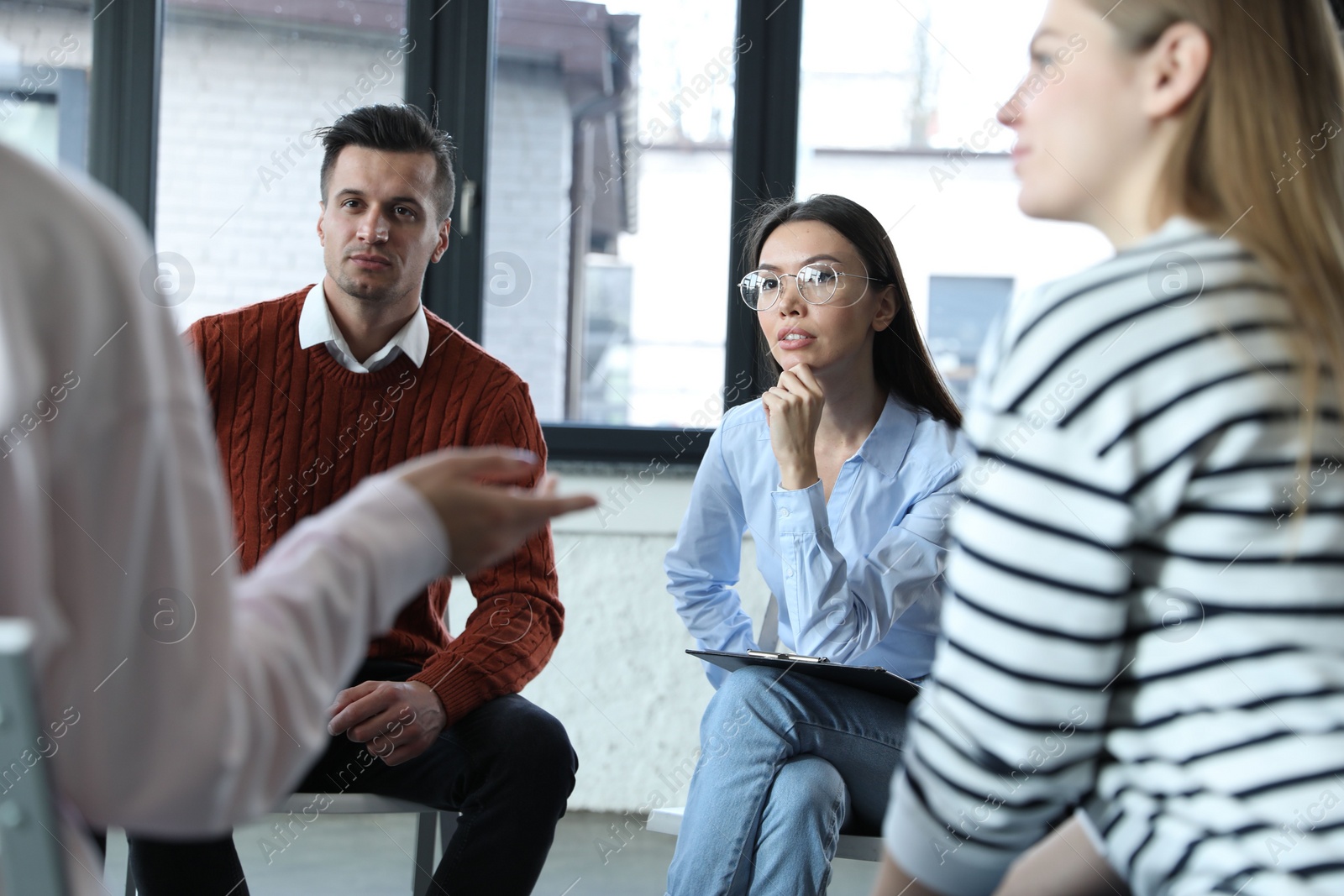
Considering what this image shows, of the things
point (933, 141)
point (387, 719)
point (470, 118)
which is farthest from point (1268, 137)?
point (470, 118)

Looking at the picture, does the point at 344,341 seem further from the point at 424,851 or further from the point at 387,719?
the point at 424,851

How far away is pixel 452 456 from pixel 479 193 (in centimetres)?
249

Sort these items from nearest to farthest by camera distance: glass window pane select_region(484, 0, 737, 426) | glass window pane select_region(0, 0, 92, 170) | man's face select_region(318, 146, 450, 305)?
1. man's face select_region(318, 146, 450, 305)
2. glass window pane select_region(0, 0, 92, 170)
3. glass window pane select_region(484, 0, 737, 426)

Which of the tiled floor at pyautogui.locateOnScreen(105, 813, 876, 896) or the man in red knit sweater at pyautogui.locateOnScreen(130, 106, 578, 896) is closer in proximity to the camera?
the man in red knit sweater at pyautogui.locateOnScreen(130, 106, 578, 896)

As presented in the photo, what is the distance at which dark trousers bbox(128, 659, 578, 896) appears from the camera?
5.42 feet

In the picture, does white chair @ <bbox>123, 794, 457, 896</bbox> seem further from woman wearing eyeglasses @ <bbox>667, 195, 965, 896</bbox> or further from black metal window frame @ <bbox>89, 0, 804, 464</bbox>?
black metal window frame @ <bbox>89, 0, 804, 464</bbox>

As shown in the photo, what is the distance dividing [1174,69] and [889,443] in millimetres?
1228

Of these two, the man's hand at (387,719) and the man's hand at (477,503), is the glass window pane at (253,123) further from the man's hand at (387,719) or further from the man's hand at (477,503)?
the man's hand at (477,503)

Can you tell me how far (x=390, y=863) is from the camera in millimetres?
2732

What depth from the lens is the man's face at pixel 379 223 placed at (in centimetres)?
205

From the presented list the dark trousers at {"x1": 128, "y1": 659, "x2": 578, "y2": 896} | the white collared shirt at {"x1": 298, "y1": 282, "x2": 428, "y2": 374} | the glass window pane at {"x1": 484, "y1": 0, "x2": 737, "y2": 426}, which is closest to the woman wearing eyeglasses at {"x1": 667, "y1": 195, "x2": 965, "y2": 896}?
the dark trousers at {"x1": 128, "y1": 659, "x2": 578, "y2": 896}

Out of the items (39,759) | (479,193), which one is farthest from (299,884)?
(39,759)

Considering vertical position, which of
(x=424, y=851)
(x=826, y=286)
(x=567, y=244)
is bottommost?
(x=424, y=851)

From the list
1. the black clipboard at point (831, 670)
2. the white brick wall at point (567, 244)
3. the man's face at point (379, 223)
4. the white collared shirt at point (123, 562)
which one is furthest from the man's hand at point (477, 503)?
the white brick wall at point (567, 244)
